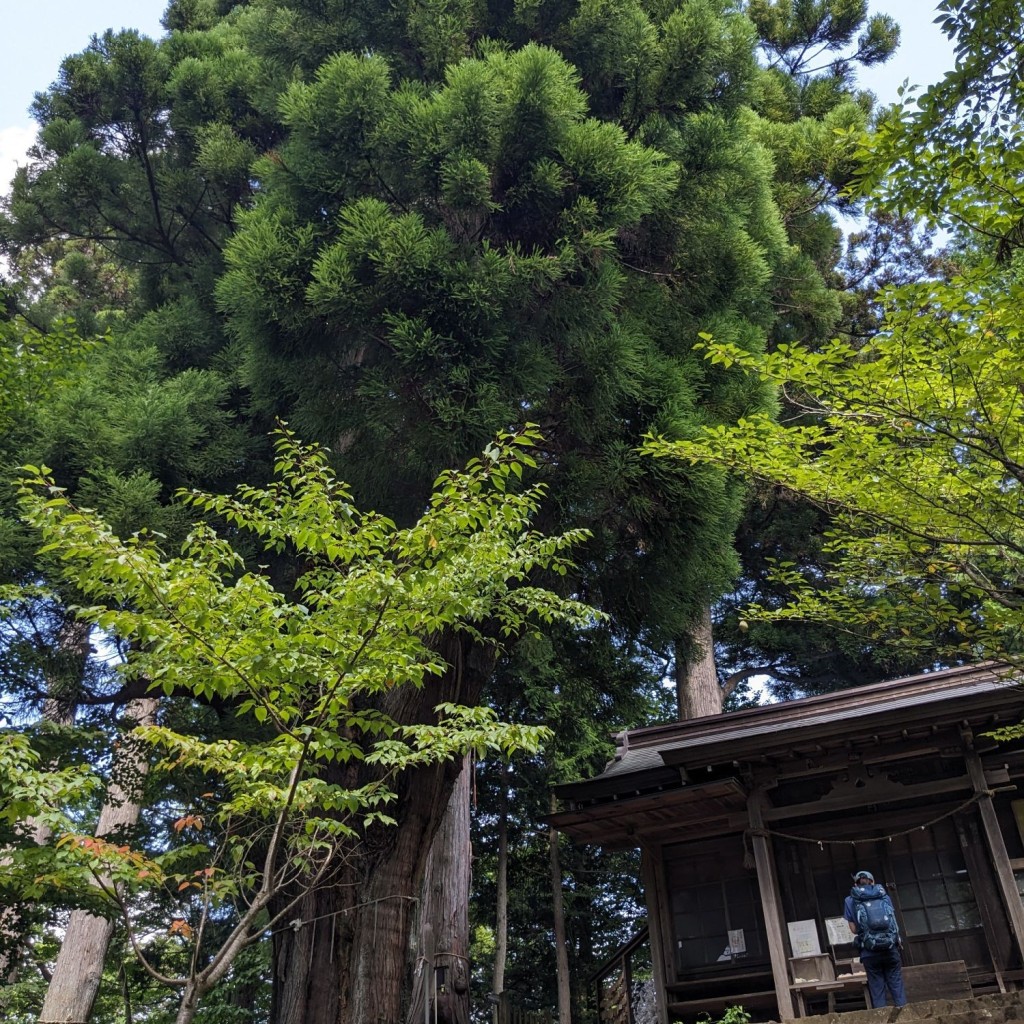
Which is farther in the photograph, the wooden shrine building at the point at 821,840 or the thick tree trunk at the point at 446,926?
the wooden shrine building at the point at 821,840

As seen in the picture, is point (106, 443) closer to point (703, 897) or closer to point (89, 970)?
point (703, 897)

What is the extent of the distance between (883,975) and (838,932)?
1.64 meters

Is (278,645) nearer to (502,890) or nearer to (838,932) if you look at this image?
(838,932)

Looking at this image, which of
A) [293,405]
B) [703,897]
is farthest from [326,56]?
[703,897]

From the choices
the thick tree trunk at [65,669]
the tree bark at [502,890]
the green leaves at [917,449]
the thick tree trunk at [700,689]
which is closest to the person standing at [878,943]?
the green leaves at [917,449]

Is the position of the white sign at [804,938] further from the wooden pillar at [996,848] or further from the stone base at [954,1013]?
the stone base at [954,1013]

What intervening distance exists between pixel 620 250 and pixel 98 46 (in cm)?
594

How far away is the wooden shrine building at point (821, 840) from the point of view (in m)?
7.44

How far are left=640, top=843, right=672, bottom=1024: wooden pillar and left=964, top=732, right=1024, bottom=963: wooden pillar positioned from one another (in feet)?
10.2

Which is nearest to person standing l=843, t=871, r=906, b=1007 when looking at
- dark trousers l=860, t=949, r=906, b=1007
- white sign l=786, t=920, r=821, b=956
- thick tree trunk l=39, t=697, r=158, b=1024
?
dark trousers l=860, t=949, r=906, b=1007

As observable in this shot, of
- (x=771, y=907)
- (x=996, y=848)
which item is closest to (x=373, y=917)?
(x=771, y=907)

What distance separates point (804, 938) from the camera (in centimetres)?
779

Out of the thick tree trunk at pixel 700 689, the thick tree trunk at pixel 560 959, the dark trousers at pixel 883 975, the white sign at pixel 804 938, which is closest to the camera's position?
the dark trousers at pixel 883 975

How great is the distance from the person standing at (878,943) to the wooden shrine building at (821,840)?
0.79 m
